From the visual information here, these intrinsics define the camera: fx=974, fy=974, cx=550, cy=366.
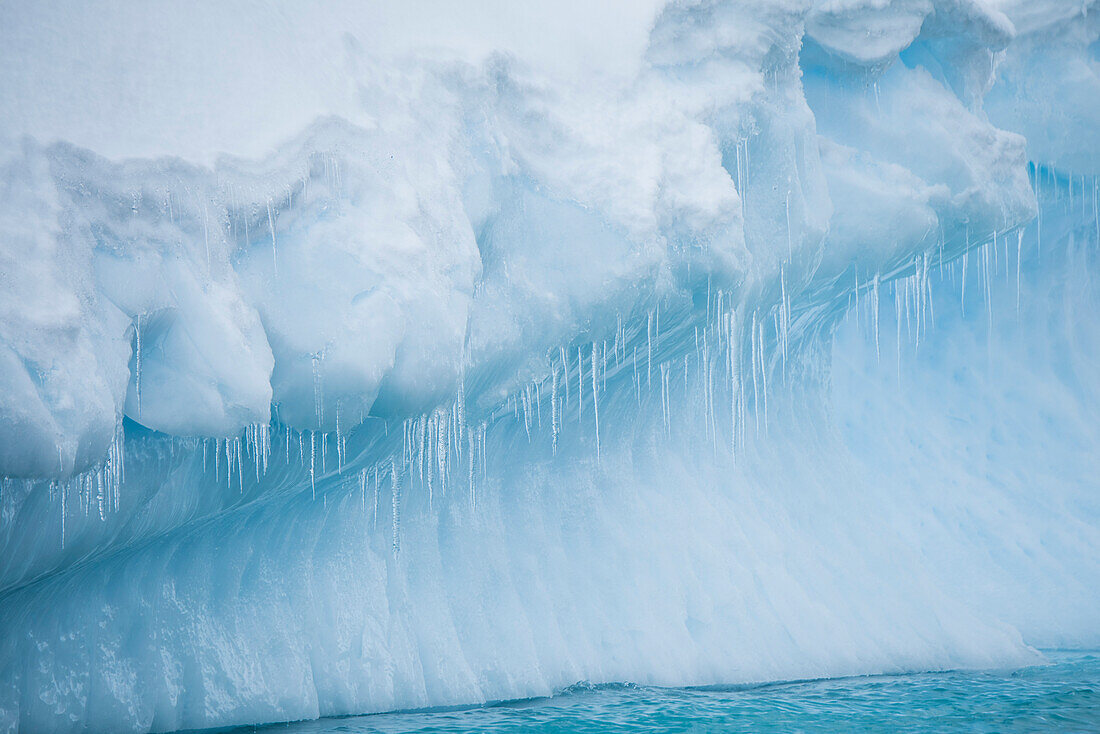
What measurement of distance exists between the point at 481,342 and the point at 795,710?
3.33 metres

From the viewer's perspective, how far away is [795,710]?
668 cm

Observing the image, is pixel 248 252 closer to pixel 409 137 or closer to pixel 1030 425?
pixel 409 137

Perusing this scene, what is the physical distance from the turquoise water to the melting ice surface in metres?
0.34

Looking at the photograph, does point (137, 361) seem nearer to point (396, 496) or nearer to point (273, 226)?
point (273, 226)

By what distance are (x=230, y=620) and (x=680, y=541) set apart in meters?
3.81

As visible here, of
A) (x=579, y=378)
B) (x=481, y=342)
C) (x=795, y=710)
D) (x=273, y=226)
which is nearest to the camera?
(x=273, y=226)

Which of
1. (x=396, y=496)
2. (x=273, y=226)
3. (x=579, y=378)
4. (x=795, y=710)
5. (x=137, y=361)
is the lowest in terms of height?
(x=795, y=710)

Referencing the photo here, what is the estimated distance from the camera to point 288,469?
20.4ft

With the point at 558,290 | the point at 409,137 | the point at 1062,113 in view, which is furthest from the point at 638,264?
the point at 1062,113

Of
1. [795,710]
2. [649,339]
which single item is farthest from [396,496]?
[795,710]

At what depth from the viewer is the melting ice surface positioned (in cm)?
478

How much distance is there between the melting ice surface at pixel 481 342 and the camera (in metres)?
4.78

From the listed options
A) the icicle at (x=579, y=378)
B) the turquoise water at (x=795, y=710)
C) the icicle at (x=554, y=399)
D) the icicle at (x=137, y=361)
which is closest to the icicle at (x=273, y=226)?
the icicle at (x=137, y=361)

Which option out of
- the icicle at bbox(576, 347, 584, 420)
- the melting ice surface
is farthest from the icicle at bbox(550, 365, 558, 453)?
the icicle at bbox(576, 347, 584, 420)
